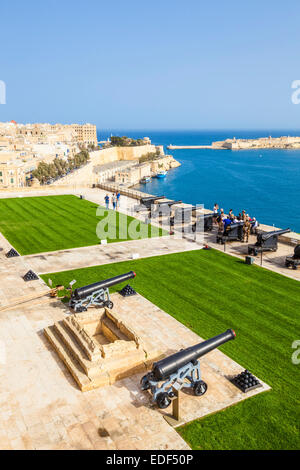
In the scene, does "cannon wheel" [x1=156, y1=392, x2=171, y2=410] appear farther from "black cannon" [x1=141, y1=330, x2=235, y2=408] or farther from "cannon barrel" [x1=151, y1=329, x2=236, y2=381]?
"cannon barrel" [x1=151, y1=329, x2=236, y2=381]

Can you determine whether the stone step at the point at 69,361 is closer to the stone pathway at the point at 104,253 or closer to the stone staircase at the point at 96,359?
the stone staircase at the point at 96,359

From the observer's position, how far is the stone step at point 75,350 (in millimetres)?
7977

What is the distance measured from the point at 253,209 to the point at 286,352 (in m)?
57.2

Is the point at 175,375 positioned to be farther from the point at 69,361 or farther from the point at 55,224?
the point at 55,224

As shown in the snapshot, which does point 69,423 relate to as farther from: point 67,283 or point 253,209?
point 253,209

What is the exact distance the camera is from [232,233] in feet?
59.7

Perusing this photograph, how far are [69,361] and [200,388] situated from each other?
9.70 feet

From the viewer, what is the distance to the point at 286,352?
9.30m

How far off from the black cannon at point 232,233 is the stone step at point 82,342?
33.9 feet

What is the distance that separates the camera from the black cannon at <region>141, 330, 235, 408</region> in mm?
7000

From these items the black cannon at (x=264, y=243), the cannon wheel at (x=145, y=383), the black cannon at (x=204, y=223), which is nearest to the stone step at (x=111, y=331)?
the cannon wheel at (x=145, y=383)

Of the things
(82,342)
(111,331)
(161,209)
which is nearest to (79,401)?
(82,342)

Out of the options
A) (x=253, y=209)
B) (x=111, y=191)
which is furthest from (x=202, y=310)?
(x=253, y=209)

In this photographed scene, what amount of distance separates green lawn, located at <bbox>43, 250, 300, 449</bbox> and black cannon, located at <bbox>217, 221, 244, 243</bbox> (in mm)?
1397
